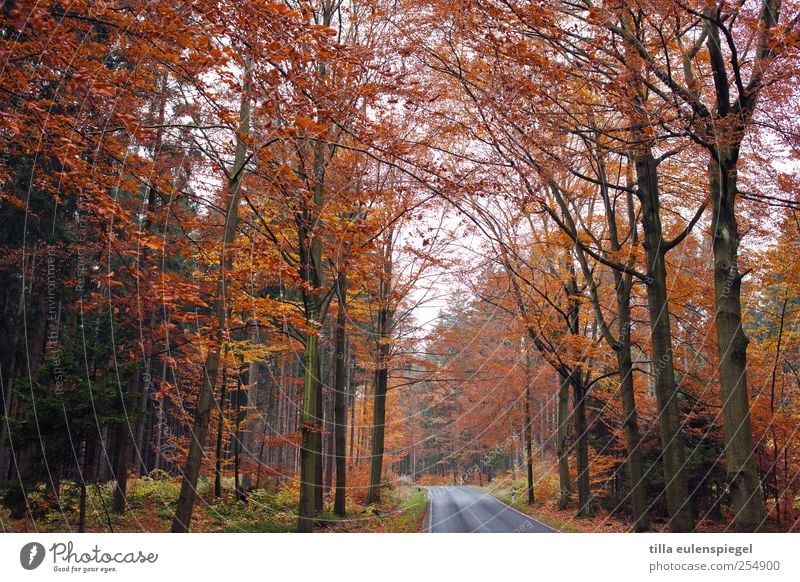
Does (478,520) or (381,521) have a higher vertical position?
(381,521)

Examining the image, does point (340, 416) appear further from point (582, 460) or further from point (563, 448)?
point (563, 448)

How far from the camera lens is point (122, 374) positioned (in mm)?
8031

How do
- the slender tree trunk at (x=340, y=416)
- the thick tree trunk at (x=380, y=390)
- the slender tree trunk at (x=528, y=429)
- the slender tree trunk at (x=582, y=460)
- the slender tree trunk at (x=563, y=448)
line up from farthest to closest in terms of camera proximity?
1. the slender tree trunk at (x=528, y=429)
2. the slender tree trunk at (x=563, y=448)
3. the slender tree trunk at (x=582, y=460)
4. the thick tree trunk at (x=380, y=390)
5. the slender tree trunk at (x=340, y=416)

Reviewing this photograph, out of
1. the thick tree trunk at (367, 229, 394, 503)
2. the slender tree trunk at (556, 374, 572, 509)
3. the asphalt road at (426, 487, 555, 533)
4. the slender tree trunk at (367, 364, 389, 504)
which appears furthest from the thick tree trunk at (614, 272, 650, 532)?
the slender tree trunk at (367, 364, 389, 504)

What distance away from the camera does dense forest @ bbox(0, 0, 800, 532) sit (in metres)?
5.38

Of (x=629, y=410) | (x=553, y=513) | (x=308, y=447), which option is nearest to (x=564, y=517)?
(x=553, y=513)

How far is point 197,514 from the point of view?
12633 mm

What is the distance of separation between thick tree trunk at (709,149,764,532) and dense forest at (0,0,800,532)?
1.3 inches

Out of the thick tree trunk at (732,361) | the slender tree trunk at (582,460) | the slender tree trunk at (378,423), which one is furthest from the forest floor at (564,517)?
the slender tree trunk at (378,423)

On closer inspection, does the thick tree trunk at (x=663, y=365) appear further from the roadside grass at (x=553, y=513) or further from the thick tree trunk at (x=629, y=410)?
the roadside grass at (x=553, y=513)

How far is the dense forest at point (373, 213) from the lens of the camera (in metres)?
5.38

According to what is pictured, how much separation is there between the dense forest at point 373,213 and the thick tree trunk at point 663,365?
0.05m

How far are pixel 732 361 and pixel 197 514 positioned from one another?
448 inches

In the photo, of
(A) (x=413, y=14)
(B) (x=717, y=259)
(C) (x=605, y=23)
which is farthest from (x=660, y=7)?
(A) (x=413, y=14)
